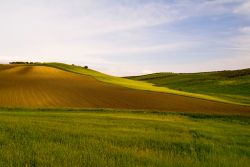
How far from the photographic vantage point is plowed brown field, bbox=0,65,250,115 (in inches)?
1467

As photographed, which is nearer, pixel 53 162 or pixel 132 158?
pixel 53 162

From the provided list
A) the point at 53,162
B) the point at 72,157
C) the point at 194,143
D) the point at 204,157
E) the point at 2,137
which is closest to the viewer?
the point at 53,162

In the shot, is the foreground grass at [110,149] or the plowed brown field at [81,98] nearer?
the foreground grass at [110,149]

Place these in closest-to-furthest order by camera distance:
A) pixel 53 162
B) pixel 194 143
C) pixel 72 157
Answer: pixel 53 162 → pixel 72 157 → pixel 194 143

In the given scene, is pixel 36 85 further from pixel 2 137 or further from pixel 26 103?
pixel 2 137

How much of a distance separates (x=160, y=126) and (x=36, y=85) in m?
35.8

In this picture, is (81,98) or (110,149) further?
(81,98)

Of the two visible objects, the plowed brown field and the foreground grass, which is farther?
the plowed brown field

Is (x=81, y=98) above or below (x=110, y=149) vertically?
below

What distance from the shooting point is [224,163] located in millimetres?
10555

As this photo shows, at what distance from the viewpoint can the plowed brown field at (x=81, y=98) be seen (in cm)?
3725

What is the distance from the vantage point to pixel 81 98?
4191cm

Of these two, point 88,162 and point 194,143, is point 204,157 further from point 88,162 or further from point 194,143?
point 88,162

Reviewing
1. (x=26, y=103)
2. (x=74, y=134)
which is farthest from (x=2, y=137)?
(x=26, y=103)
